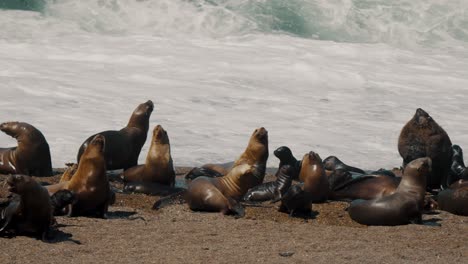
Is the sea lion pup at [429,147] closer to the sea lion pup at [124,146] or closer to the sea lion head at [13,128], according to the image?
the sea lion pup at [124,146]

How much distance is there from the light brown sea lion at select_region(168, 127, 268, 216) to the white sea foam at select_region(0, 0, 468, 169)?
8.06ft

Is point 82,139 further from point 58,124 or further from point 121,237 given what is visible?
point 121,237

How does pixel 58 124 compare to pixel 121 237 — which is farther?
pixel 58 124

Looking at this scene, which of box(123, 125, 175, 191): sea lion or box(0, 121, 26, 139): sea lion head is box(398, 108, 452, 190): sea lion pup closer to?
box(123, 125, 175, 191): sea lion

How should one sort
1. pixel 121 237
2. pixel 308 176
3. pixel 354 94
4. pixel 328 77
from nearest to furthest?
pixel 121 237 < pixel 308 176 < pixel 354 94 < pixel 328 77

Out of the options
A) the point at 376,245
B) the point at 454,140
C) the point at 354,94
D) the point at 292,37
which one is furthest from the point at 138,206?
the point at 292,37

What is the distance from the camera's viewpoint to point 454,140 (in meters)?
15.3

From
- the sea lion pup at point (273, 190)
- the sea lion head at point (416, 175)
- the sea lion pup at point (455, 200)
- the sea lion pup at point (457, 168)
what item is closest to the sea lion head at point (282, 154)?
the sea lion pup at point (273, 190)

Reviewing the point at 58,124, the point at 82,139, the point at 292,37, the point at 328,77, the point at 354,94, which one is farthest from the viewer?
the point at 292,37

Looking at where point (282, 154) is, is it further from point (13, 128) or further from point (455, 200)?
point (13, 128)

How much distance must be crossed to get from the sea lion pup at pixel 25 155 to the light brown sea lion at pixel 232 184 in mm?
2014

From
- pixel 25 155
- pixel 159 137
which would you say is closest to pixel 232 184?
pixel 159 137

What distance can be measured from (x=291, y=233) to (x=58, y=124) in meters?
7.11

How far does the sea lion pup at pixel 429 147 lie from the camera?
1077cm
